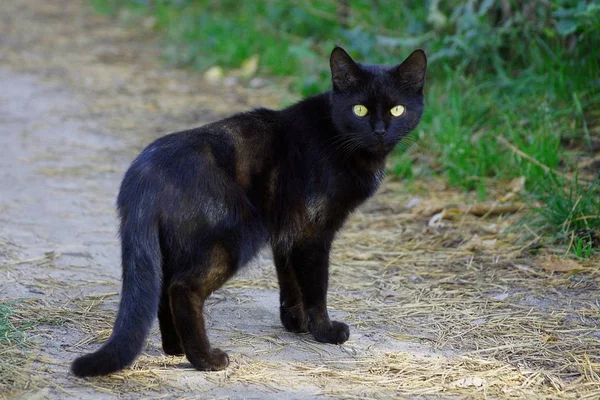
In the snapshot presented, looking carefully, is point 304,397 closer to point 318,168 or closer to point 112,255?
point 318,168

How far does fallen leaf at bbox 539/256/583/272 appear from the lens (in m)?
3.97

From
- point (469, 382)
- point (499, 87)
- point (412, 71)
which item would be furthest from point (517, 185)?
point (469, 382)

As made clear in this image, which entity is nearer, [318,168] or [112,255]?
[318,168]

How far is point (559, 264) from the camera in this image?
403cm

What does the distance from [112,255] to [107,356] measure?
5.35 ft

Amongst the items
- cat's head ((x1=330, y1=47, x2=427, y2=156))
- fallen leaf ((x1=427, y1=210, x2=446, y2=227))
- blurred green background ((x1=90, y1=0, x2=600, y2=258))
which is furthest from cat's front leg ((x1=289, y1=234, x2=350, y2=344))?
fallen leaf ((x1=427, y1=210, x2=446, y2=227))

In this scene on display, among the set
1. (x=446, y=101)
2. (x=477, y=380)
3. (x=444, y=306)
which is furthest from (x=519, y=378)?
(x=446, y=101)

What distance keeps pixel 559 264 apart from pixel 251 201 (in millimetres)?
1706

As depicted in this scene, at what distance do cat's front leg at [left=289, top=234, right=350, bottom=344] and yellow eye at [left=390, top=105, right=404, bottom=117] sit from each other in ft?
2.13

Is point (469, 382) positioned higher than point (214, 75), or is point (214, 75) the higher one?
point (214, 75)

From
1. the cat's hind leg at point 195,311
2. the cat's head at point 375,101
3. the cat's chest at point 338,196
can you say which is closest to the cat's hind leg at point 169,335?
the cat's hind leg at point 195,311

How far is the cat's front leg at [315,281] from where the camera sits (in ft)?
11.0

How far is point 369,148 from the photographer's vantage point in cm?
356

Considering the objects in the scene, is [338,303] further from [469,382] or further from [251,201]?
[469,382]
